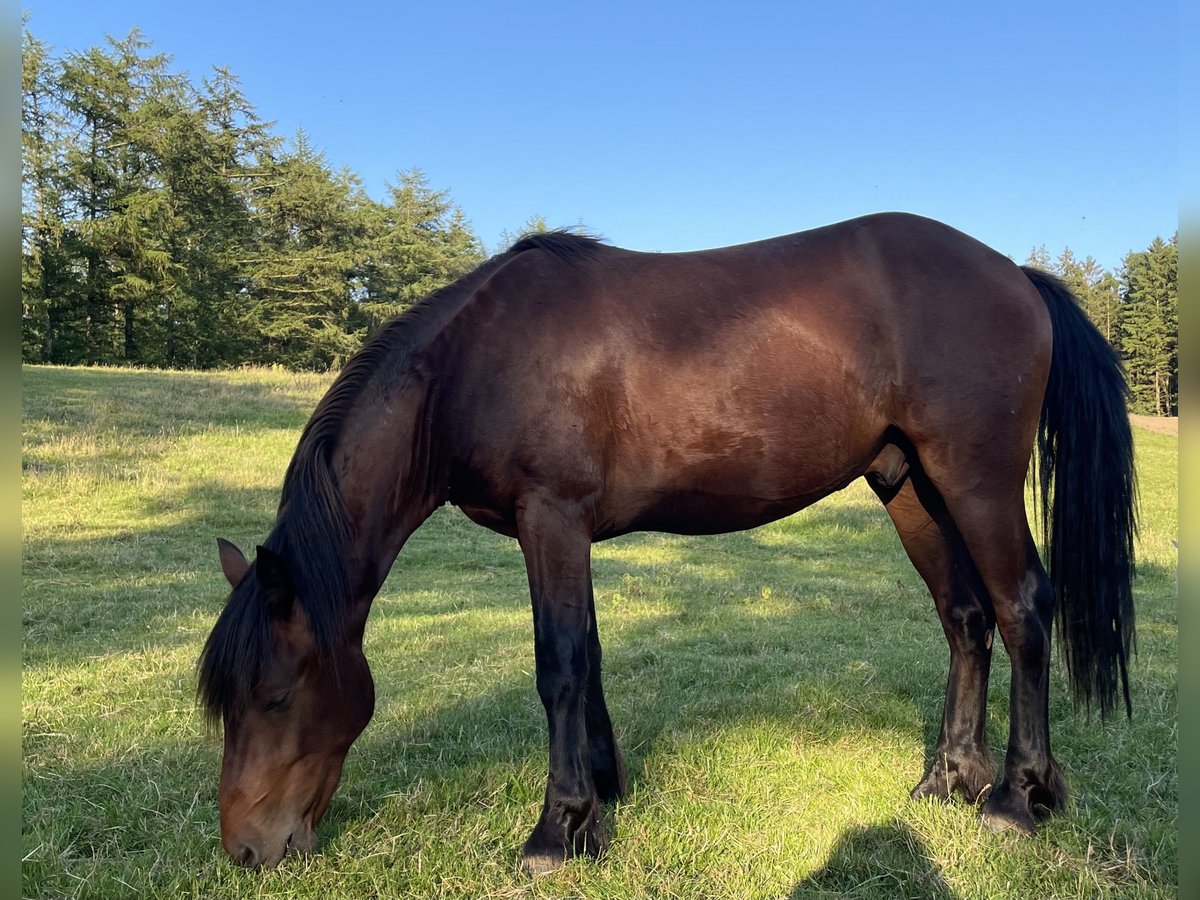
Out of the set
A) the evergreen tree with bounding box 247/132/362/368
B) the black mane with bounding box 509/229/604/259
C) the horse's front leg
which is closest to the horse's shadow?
the horse's front leg

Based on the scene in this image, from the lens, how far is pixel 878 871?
2549 mm

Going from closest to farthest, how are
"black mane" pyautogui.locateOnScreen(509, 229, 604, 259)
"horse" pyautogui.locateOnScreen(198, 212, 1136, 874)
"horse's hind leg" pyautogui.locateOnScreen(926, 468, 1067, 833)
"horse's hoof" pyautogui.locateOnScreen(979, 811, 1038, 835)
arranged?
"horse" pyautogui.locateOnScreen(198, 212, 1136, 874)
"horse's hoof" pyautogui.locateOnScreen(979, 811, 1038, 835)
"horse's hind leg" pyautogui.locateOnScreen(926, 468, 1067, 833)
"black mane" pyautogui.locateOnScreen(509, 229, 604, 259)

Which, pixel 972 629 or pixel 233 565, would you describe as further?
pixel 972 629

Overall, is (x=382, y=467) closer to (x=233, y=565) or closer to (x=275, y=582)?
(x=275, y=582)

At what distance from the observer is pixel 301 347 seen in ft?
125

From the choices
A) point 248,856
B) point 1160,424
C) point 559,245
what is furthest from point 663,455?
point 1160,424

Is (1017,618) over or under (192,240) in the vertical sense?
under

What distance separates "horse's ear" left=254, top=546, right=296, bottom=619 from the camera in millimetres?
2430

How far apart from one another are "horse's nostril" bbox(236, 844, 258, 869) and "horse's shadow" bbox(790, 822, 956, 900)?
1844mm

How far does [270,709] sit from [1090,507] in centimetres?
344

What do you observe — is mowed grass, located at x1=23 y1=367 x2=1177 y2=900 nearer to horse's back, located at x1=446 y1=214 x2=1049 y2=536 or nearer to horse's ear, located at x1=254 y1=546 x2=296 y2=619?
horse's ear, located at x1=254 y1=546 x2=296 y2=619

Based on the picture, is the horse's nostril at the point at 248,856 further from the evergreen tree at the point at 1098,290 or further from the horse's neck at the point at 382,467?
the evergreen tree at the point at 1098,290

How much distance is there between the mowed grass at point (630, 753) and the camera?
254cm

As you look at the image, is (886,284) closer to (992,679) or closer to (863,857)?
(863,857)
